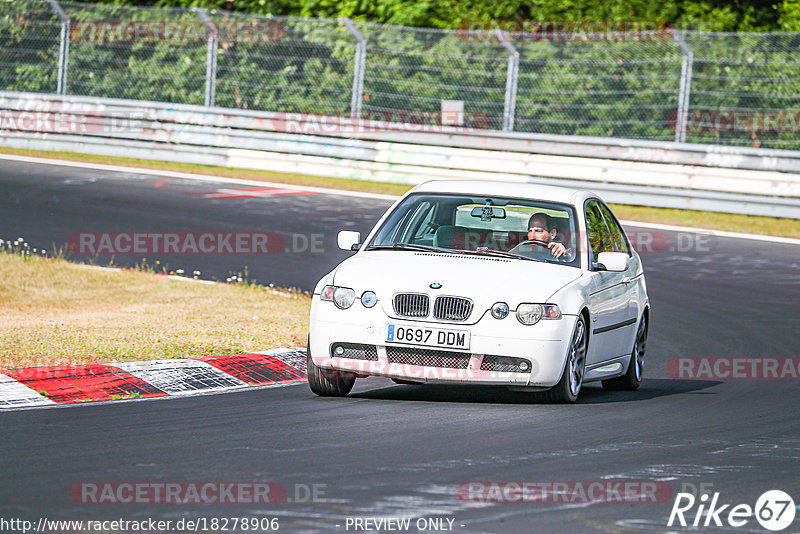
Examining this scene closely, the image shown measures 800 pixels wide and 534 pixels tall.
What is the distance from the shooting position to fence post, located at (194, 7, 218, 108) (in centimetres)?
2511

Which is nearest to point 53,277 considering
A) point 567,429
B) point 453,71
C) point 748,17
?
point 567,429

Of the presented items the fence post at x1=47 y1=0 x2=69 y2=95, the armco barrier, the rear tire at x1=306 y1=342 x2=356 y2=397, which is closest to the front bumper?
the rear tire at x1=306 y1=342 x2=356 y2=397

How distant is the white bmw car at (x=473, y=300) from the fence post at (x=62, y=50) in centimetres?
1735

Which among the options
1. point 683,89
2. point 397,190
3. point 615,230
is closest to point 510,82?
point 397,190

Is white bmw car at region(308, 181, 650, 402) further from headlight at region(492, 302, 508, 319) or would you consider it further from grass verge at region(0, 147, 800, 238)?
grass verge at region(0, 147, 800, 238)

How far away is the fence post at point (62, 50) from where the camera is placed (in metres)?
25.8

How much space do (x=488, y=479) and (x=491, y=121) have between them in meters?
17.8

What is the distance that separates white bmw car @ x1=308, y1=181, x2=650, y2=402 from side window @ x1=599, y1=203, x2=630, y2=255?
730 millimetres

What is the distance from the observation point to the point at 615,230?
1103 cm

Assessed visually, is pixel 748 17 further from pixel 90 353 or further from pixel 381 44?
pixel 90 353

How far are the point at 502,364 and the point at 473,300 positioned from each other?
44cm

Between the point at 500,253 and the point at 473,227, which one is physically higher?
the point at 473,227

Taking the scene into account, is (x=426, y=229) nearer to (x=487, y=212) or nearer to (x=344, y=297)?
(x=487, y=212)

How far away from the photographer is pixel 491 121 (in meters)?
24.0
